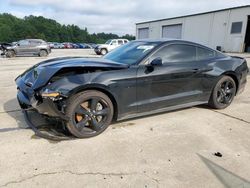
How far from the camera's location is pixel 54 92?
3.29 metres

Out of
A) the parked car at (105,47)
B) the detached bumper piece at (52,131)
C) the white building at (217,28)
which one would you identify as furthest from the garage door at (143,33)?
the detached bumper piece at (52,131)

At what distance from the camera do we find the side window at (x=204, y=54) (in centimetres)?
475

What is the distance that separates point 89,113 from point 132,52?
59.7 inches

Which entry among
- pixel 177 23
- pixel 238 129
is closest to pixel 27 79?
pixel 238 129

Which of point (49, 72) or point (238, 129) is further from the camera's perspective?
point (238, 129)

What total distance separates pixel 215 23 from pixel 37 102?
32633mm

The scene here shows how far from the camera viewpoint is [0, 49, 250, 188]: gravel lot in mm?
2621

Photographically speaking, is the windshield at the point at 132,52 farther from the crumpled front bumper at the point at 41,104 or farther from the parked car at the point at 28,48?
the parked car at the point at 28,48

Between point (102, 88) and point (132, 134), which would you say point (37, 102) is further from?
point (132, 134)

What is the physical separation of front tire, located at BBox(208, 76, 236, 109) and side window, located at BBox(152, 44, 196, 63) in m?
0.88

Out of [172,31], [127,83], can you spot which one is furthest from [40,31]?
[127,83]

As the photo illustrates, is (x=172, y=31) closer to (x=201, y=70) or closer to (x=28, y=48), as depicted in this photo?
(x=28, y=48)

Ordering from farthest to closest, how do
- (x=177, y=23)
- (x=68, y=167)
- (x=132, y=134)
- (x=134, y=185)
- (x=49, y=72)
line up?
(x=177, y=23) → (x=132, y=134) → (x=49, y=72) → (x=68, y=167) → (x=134, y=185)

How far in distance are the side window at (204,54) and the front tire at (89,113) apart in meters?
2.19
